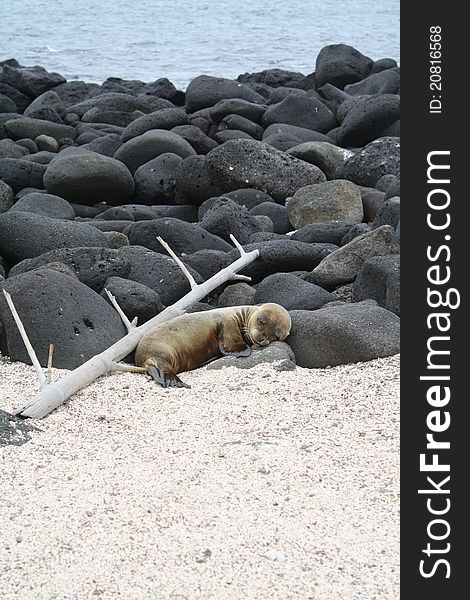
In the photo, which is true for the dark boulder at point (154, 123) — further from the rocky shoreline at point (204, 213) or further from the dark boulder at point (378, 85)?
the dark boulder at point (378, 85)

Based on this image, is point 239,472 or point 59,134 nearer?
point 239,472

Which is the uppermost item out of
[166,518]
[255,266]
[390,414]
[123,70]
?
[123,70]

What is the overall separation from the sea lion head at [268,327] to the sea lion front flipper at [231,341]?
0.08 m

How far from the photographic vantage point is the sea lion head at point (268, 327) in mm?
5414

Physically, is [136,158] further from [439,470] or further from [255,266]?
[439,470]

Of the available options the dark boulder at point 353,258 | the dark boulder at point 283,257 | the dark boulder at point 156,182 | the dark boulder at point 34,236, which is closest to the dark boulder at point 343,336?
the dark boulder at point 353,258

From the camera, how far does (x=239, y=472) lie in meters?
3.59

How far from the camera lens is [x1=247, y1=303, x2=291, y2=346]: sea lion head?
5414mm

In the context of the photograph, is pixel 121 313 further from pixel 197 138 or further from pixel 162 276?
pixel 197 138

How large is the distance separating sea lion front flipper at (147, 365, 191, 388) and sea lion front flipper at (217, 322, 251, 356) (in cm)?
46

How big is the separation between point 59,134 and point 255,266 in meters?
9.23

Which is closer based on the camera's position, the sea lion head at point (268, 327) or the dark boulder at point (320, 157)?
the sea lion head at point (268, 327)

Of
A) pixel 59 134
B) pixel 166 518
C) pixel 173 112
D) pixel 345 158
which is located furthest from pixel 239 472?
pixel 59 134

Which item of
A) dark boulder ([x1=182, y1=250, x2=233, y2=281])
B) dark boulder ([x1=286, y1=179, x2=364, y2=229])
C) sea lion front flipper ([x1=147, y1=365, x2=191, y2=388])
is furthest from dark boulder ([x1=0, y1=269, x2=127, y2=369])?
dark boulder ([x1=286, y1=179, x2=364, y2=229])
